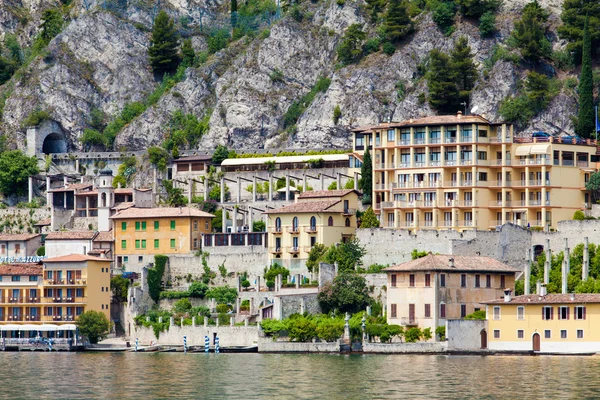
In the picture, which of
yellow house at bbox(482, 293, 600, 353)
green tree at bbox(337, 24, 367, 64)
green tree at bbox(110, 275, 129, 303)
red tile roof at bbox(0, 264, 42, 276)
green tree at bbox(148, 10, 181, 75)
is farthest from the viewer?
green tree at bbox(148, 10, 181, 75)

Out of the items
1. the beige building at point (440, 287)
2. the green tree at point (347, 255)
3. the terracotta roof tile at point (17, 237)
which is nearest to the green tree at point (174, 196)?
the terracotta roof tile at point (17, 237)

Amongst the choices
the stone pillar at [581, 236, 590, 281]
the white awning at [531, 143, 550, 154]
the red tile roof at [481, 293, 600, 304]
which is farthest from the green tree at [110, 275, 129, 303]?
the stone pillar at [581, 236, 590, 281]


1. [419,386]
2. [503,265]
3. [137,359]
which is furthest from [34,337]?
[419,386]

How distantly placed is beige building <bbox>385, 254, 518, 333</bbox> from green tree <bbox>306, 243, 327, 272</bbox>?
9653 mm

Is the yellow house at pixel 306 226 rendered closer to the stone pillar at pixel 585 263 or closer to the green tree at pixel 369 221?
the green tree at pixel 369 221

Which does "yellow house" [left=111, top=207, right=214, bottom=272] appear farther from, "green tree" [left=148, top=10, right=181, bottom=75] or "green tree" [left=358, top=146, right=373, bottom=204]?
"green tree" [left=148, top=10, right=181, bottom=75]

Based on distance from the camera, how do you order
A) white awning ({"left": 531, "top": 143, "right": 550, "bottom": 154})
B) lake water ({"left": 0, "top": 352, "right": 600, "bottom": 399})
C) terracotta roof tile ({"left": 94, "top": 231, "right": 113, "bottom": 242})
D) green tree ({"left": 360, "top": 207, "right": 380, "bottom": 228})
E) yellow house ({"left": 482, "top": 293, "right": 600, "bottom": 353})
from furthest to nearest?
terracotta roof tile ({"left": 94, "top": 231, "right": 113, "bottom": 242}), green tree ({"left": 360, "top": 207, "right": 380, "bottom": 228}), white awning ({"left": 531, "top": 143, "right": 550, "bottom": 154}), yellow house ({"left": 482, "top": 293, "right": 600, "bottom": 353}), lake water ({"left": 0, "top": 352, "right": 600, "bottom": 399})

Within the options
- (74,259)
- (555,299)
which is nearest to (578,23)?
(555,299)

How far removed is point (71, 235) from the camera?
121062mm

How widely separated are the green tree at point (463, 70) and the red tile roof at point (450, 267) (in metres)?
26.9

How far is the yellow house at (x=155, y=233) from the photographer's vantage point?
388 ft

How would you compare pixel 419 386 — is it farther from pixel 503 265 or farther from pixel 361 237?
pixel 361 237

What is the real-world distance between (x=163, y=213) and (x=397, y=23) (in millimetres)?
29613

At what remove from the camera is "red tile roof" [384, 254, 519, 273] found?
9950cm
